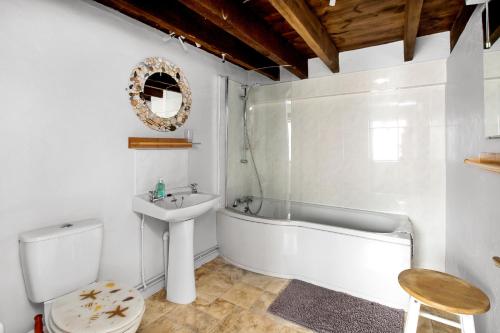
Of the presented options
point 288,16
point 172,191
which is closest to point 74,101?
point 172,191

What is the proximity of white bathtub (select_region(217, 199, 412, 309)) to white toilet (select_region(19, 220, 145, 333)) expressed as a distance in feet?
4.46

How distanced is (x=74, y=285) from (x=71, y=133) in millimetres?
970

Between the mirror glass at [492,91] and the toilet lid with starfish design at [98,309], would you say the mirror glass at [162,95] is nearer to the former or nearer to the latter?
the toilet lid with starfish design at [98,309]

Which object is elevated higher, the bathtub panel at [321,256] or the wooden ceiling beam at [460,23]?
the wooden ceiling beam at [460,23]

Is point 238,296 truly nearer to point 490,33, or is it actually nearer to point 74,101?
point 74,101

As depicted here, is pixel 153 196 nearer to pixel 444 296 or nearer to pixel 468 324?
pixel 444 296

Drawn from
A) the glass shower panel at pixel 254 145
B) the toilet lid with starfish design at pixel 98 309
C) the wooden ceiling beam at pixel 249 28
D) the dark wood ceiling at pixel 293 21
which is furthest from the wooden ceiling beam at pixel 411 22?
the toilet lid with starfish design at pixel 98 309

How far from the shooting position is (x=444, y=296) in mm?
1230

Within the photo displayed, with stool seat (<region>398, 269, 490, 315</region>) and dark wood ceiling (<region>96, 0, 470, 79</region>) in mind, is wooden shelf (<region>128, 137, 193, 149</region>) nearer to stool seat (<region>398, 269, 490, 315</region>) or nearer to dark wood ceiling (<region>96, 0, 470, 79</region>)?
dark wood ceiling (<region>96, 0, 470, 79</region>)

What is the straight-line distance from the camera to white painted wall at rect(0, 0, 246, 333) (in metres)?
1.40

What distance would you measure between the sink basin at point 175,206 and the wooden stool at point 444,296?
55.6 inches

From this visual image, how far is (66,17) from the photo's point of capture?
63.6 inches

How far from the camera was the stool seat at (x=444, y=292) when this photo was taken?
1148 millimetres

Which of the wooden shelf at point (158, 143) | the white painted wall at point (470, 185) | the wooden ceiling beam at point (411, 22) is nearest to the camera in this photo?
the white painted wall at point (470, 185)
